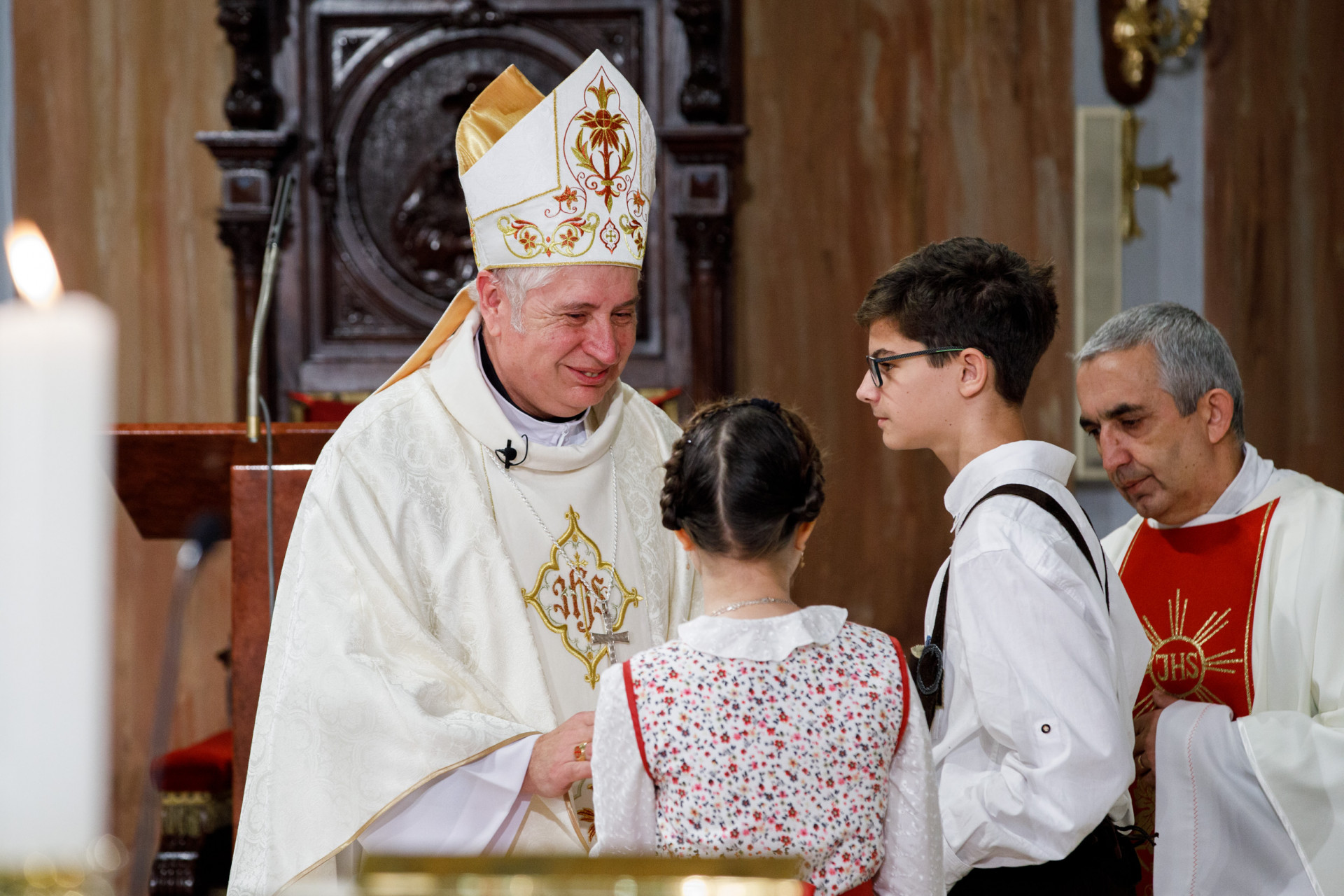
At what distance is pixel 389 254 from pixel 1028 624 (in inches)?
156

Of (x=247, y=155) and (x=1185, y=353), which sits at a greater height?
(x=247, y=155)

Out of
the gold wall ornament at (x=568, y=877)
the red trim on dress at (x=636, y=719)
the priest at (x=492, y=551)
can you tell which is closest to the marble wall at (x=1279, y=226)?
the priest at (x=492, y=551)

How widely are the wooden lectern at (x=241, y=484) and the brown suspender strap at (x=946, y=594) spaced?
4.23 feet

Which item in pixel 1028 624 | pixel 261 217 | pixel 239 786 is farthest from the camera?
pixel 261 217

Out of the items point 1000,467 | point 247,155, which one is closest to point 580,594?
point 1000,467

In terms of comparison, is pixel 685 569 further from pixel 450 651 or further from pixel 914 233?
pixel 914 233

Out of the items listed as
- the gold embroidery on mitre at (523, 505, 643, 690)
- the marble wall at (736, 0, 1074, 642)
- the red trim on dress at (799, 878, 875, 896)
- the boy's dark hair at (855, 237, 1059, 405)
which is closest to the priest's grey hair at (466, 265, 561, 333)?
the gold embroidery on mitre at (523, 505, 643, 690)

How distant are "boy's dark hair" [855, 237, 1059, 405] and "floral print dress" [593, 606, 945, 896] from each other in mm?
674

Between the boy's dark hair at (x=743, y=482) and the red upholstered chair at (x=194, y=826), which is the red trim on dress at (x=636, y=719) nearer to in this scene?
the boy's dark hair at (x=743, y=482)

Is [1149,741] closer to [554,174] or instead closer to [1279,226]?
[554,174]

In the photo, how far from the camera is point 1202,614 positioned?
2.86 m

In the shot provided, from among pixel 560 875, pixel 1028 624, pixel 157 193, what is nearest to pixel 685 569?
pixel 1028 624

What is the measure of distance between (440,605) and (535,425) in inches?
18.7

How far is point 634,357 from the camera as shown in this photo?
534cm
